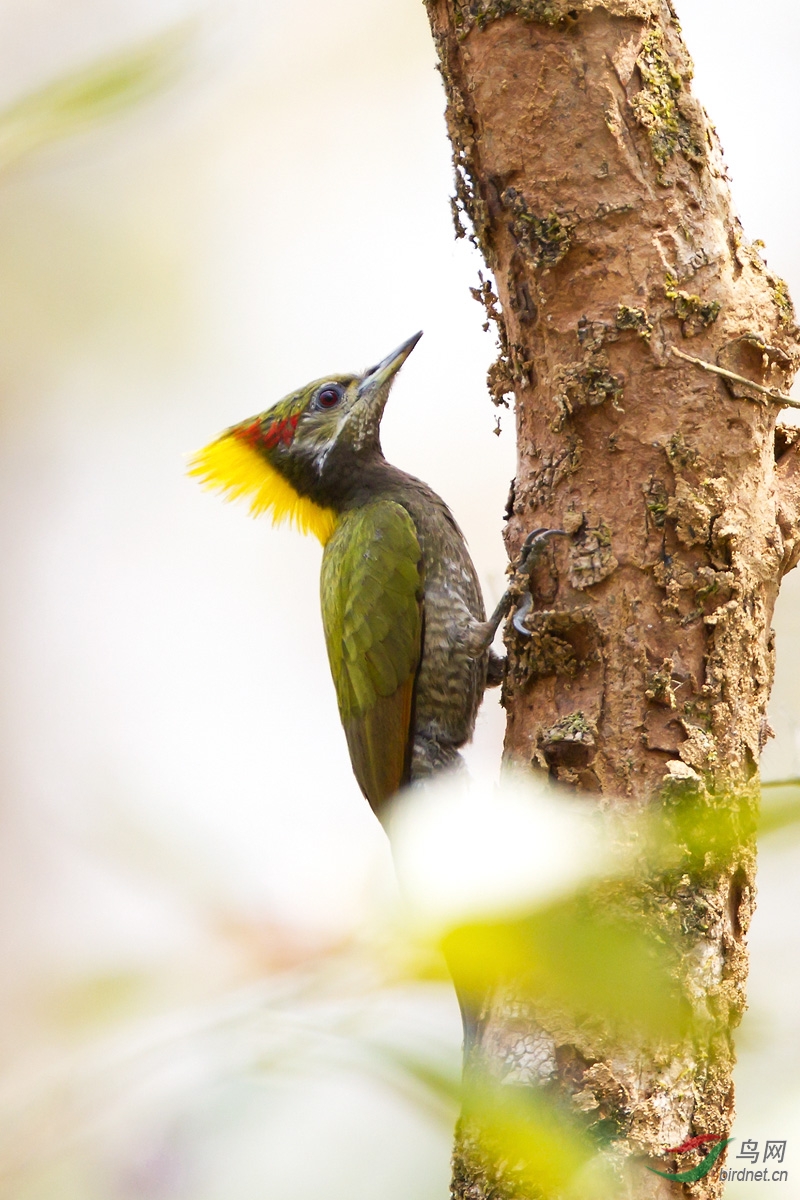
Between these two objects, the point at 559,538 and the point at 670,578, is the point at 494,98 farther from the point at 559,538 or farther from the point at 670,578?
the point at 670,578

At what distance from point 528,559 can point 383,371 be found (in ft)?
5.15

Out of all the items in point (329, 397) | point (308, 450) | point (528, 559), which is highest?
point (329, 397)

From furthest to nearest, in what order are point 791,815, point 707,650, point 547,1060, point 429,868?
point 707,650 → point 547,1060 → point 429,868 → point 791,815

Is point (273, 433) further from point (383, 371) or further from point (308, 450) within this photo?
point (383, 371)

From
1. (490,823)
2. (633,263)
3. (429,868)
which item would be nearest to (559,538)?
(633,263)

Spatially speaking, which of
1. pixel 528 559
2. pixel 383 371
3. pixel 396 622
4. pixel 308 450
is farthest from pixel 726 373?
pixel 308 450

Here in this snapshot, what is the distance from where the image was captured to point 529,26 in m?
2.24

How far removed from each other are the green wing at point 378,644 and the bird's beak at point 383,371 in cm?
56

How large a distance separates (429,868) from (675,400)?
1750 millimetres

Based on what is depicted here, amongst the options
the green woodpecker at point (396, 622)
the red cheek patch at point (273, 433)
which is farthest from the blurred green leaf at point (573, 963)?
the red cheek patch at point (273, 433)

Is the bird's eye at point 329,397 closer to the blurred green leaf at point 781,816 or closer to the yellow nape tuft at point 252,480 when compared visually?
the yellow nape tuft at point 252,480

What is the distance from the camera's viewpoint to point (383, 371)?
12.1 ft

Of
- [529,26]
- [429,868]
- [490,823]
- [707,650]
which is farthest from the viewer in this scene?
[529,26]

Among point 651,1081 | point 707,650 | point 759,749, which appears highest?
point 707,650
